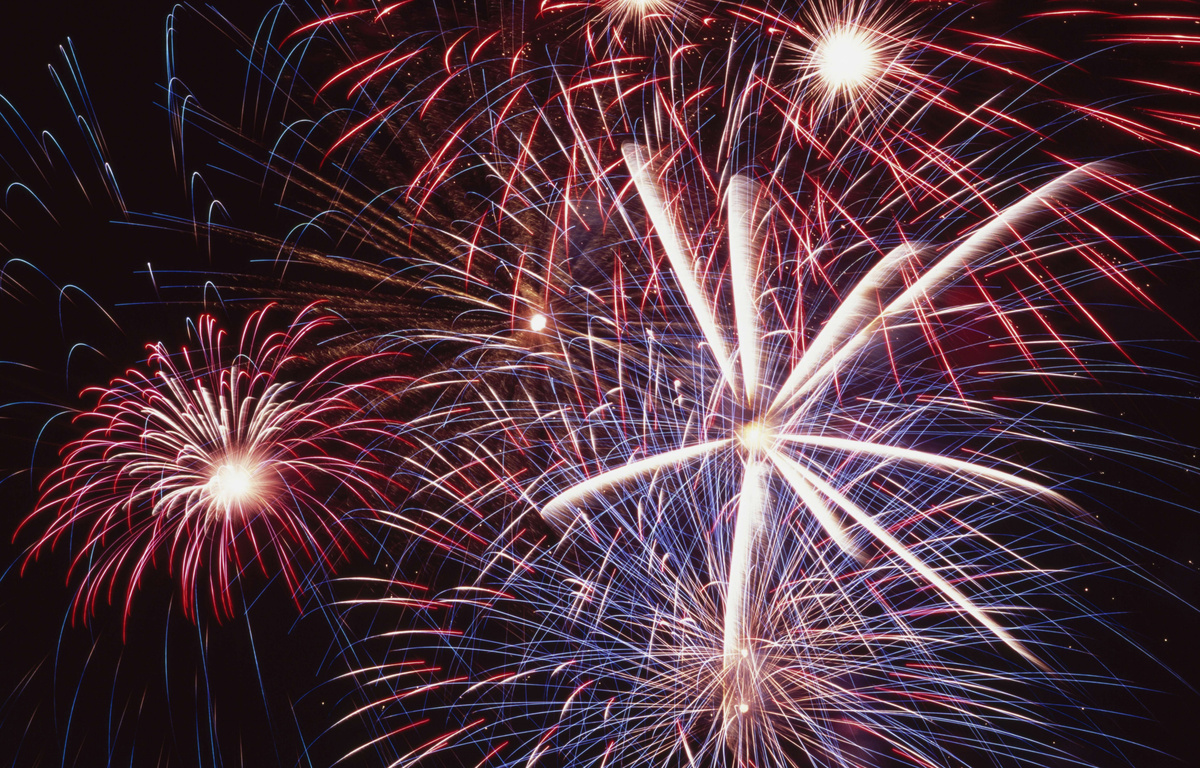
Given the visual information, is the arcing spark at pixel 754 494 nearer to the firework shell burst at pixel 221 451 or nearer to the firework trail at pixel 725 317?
the firework trail at pixel 725 317

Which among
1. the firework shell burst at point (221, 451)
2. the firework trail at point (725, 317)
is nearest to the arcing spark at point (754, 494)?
the firework trail at point (725, 317)

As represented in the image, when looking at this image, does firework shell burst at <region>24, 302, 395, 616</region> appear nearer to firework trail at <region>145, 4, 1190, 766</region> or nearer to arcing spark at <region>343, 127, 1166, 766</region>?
firework trail at <region>145, 4, 1190, 766</region>

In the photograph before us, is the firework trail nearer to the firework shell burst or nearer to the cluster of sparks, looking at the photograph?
the cluster of sparks

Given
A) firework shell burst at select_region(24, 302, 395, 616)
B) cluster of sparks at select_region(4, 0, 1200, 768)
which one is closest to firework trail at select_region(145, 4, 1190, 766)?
cluster of sparks at select_region(4, 0, 1200, 768)

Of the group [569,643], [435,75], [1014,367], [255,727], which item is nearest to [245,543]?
[255,727]

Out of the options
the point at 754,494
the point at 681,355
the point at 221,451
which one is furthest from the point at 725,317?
the point at 221,451

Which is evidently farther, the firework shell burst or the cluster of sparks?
the firework shell burst

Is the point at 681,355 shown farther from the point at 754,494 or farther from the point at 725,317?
the point at 754,494
